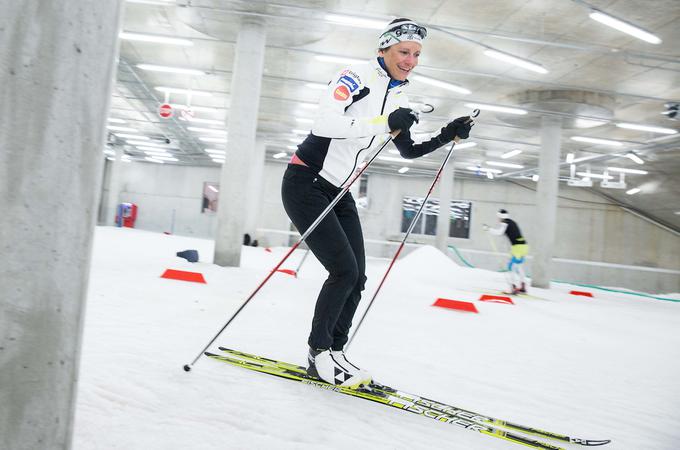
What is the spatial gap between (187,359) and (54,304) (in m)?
1.84

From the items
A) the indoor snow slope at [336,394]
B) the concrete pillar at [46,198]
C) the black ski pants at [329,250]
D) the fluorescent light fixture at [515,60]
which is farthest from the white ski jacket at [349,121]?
the fluorescent light fixture at [515,60]

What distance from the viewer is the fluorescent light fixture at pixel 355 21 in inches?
369

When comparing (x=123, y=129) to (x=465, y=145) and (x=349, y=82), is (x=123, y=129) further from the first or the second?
(x=349, y=82)

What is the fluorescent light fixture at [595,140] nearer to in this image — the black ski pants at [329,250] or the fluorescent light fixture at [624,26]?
the fluorescent light fixture at [624,26]

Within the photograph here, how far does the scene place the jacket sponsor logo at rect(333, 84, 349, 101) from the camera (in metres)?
2.42

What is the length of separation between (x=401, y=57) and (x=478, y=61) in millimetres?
10059

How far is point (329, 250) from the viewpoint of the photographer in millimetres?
2479

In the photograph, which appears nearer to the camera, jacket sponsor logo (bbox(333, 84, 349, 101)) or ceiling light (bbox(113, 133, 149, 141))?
jacket sponsor logo (bbox(333, 84, 349, 101))

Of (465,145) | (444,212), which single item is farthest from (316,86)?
(444,212)

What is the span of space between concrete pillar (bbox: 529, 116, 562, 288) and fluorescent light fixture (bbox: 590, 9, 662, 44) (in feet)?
17.3

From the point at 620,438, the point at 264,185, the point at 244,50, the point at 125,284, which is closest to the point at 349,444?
the point at 620,438

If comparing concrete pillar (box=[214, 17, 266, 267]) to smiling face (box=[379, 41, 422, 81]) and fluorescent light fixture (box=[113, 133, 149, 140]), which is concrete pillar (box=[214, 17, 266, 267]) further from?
fluorescent light fixture (box=[113, 133, 149, 140])

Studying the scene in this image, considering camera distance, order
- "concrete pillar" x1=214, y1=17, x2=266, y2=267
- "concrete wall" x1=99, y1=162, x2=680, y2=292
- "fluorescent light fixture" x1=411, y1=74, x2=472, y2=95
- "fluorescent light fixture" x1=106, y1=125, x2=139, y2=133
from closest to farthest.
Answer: "concrete pillar" x1=214, y1=17, x2=266, y2=267 → "fluorescent light fixture" x1=411, y1=74, x2=472, y2=95 → "fluorescent light fixture" x1=106, y1=125, x2=139, y2=133 → "concrete wall" x1=99, y1=162, x2=680, y2=292

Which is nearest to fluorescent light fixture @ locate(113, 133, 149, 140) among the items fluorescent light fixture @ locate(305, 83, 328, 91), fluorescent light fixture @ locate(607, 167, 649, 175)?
fluorescent light fixture @ locate(305, 83, 328, 91)
